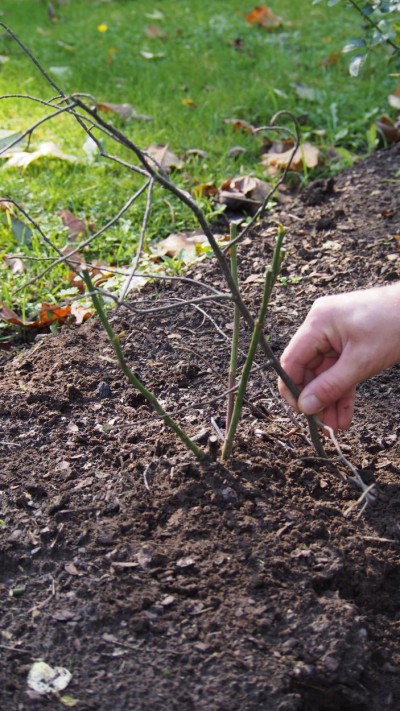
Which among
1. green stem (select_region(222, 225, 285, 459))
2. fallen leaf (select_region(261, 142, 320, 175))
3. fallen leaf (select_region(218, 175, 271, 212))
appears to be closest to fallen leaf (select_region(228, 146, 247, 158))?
fallen leaf (select_region(261, 142, 320, 175))

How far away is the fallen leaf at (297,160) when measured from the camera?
4.15 metres

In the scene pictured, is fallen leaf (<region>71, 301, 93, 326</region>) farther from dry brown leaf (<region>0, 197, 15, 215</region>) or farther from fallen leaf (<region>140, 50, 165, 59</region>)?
fallen leaf (<region>140, 50, 165, 59</region>)

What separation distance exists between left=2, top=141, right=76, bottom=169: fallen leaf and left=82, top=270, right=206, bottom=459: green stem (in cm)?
242

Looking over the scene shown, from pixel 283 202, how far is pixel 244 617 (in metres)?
2.54

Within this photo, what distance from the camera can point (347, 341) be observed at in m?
2.01

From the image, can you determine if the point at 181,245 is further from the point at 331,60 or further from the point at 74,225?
the point at 331,60

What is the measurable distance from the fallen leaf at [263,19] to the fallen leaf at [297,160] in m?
2.60

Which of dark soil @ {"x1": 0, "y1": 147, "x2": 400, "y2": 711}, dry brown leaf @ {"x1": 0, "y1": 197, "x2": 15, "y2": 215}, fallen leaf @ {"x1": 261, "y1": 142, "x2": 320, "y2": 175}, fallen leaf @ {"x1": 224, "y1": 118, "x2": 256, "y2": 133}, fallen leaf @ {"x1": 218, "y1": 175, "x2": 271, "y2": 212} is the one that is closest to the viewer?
dark soil @ {"x1": 0, "y1": 147, "x2": 400, "y2": 711}

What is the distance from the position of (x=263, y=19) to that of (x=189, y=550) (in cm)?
551

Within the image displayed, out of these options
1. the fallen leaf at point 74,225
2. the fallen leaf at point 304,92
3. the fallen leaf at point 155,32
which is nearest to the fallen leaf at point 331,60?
the fallen leaf at point 304,92

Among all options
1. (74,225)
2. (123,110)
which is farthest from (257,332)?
(123,110)

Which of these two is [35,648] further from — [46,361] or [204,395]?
[46,361]

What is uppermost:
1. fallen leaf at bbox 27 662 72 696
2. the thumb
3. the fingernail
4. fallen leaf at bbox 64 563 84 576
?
the thumb

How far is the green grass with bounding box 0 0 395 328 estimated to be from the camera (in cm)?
388
